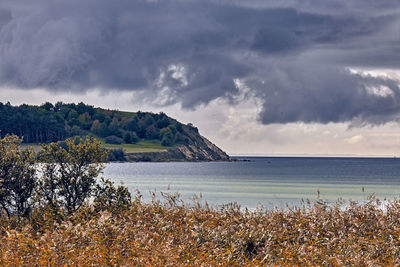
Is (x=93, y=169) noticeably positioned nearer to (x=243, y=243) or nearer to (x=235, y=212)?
(x=235, y=212)

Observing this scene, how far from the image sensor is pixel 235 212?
21922 mm

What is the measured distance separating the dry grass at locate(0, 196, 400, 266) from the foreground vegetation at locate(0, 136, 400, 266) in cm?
4

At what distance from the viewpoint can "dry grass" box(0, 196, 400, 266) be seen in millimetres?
12781

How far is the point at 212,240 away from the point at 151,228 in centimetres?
328

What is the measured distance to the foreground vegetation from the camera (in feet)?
42.7

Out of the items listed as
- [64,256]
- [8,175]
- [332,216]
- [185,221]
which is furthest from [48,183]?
[332,216]

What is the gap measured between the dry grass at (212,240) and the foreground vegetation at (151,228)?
1.4 inches

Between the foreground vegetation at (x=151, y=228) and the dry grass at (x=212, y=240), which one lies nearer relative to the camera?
the dry grass at (x=212, y=240)

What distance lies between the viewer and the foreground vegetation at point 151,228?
513 inches

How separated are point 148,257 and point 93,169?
1357 cm

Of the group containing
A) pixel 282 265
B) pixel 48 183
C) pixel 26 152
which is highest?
pixel 26 152

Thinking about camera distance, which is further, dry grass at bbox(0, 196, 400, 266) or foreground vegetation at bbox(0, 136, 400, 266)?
foreground vegetation at bbox(0, 136, 400, 266)

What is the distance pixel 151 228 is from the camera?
17781mm

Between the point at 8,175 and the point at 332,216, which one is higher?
the point at 8,175
